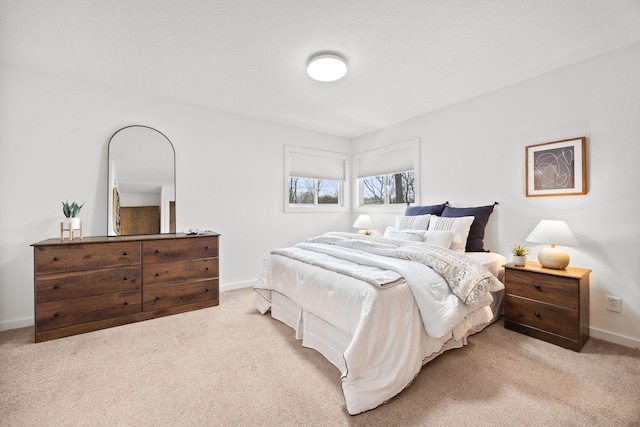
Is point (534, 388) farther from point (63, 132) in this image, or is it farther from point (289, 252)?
point (63, 132)

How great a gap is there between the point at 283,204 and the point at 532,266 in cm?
308

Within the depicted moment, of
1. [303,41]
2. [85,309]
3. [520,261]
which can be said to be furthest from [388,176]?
[85,309]

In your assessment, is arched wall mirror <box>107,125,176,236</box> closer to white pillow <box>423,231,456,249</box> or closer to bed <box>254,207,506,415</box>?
bed <box>254,207,506,415</box>

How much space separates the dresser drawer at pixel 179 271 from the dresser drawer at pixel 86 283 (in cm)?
10

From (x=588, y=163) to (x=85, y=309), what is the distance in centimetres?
457

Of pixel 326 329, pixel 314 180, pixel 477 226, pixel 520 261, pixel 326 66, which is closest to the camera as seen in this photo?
pixel 326 329

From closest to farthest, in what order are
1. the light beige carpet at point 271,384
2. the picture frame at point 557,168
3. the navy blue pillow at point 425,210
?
the light beige carpet at point 271,384, the picture frame at point 557,168, the navy blue pillow at point 425,210

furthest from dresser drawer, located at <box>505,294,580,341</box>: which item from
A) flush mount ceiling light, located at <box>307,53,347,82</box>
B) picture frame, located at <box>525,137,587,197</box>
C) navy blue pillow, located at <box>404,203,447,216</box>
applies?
flush mount ceiling light, located at <box>307,53,347,82</box>

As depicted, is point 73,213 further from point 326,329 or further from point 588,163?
point 588,163

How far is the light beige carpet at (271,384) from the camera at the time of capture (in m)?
1.45

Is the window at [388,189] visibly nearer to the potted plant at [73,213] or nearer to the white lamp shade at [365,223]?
the white lamp shade at [365,223]

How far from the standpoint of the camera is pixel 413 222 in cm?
334

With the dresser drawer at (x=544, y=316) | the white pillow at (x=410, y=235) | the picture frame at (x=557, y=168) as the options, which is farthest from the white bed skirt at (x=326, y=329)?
the picture frame at (x=557, y=168)

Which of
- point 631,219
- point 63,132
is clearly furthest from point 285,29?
point 631,219
